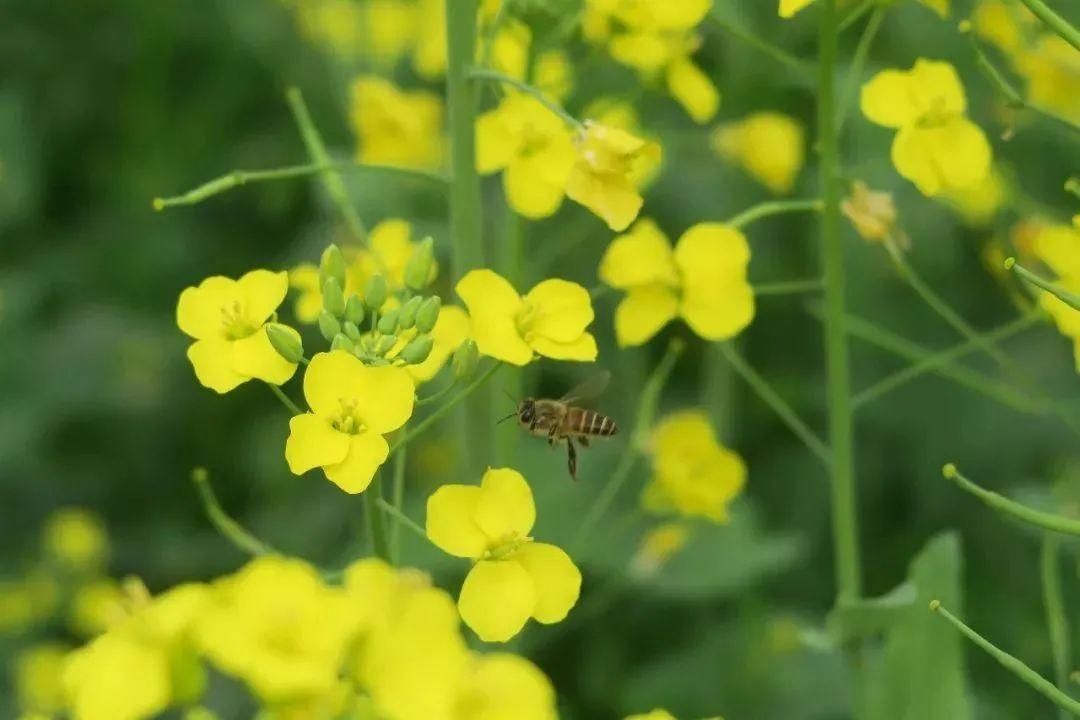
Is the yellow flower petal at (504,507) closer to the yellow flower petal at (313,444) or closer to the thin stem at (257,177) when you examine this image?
the yellow flower petal at (313,444)

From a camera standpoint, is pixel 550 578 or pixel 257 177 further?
pixel 257 177

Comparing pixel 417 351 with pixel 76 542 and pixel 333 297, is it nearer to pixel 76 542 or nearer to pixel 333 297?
pixel 333 297

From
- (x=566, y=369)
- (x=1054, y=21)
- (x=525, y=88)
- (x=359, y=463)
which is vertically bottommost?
(x=566, y=369)

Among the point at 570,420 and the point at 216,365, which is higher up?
the point at 216,365

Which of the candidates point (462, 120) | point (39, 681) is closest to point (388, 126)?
point (462, 120)

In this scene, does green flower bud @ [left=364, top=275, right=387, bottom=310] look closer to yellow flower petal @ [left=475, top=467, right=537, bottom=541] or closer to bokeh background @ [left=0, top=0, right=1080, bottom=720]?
yellow flower petal @ [left=475, top=467, right=537, bottom=541]
